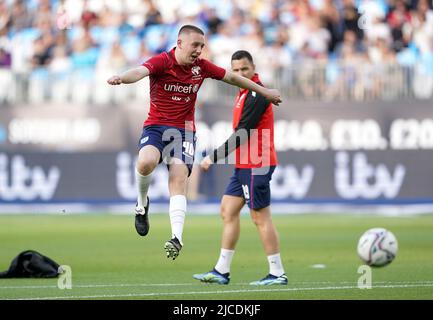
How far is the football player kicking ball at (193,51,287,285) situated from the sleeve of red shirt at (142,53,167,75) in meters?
1.27

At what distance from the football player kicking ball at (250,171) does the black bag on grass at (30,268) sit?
1818mm

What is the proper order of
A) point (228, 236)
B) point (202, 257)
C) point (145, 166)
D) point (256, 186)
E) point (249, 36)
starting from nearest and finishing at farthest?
point (145, 166)
point (256, 186)
point (228, 236)
point (202, 257)
point (249, 36)

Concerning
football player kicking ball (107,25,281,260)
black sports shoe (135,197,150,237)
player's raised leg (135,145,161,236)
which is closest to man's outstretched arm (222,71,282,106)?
football player kicking ball (107,25,281,260)

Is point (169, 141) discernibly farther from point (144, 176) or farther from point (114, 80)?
point (114, 80)

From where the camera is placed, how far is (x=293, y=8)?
27.3 meters

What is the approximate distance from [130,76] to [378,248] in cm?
423

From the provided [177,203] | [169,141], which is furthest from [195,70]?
[177,203]

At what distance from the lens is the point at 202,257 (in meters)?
15.9

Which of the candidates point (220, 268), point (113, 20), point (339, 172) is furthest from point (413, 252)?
point (113, 20)

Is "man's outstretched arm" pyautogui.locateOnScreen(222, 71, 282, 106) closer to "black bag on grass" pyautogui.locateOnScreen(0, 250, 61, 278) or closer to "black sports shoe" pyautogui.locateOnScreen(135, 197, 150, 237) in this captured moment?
"black sports shoe" pyautogui.locateOnScreen(135, 197, 150, 237)
